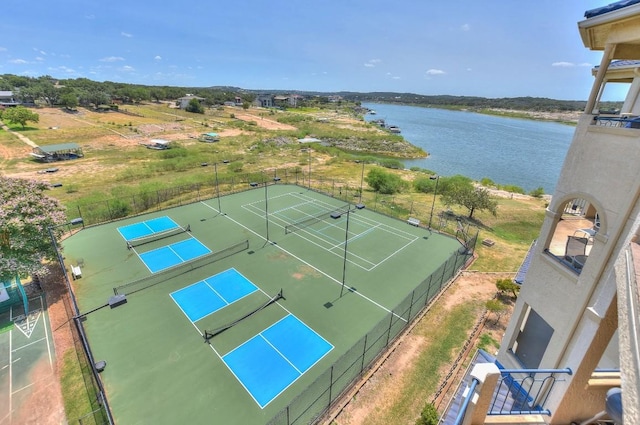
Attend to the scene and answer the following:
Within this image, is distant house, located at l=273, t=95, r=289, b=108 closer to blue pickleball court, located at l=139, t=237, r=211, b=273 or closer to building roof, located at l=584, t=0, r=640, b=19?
blue pickleball court, located at l=139, t=237, r=211, b=273

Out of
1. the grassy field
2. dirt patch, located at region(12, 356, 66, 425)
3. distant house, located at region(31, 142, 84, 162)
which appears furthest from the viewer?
distant house, located at region(31, 142, 84, 162)

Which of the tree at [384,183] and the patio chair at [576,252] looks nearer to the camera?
the patio chair at [576,252]

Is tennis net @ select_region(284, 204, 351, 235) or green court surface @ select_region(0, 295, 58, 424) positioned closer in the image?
green court surface @ select_region(0, 295, 58, 424)

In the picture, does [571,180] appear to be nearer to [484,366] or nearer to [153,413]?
[484,366]

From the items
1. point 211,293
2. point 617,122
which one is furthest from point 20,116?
point 617,122

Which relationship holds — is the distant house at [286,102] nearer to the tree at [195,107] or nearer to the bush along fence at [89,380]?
the tree at [195,107]

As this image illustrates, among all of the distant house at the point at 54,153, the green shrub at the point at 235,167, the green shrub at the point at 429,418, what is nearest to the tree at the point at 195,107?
the distant house at the point at 54,153

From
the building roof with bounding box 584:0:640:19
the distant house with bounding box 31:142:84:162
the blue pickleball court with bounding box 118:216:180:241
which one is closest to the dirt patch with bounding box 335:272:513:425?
the building roof with bounding box 584:0:640:19

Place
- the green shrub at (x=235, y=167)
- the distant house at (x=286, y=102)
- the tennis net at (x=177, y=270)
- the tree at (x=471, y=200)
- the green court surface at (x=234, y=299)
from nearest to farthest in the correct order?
the green court surface at (x=234, y=299), the tennis net at (x=177, y=270), the tree at (x=471, y=200), the green shrub at (x=235, y=167), the distant house at (x=286, y=102)
